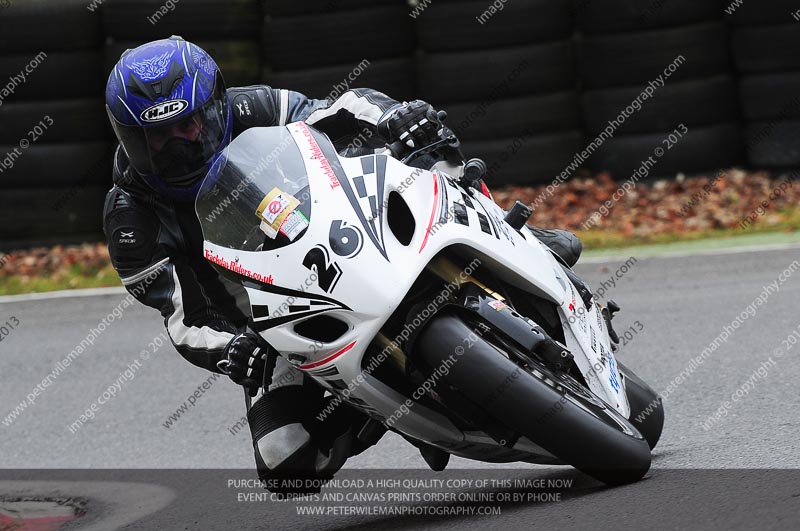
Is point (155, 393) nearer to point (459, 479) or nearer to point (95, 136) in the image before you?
point (459, 479)

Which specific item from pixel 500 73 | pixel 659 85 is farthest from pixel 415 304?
pixel 659 85

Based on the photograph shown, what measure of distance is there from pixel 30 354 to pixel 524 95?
4.65m

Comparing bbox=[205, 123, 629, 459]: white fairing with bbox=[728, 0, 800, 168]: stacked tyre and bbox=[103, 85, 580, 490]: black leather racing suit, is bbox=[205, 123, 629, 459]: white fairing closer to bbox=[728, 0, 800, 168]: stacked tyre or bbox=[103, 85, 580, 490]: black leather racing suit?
bbox=[103, 85, 580, 490]: black leather racing suit

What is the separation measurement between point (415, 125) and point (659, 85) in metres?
6.68

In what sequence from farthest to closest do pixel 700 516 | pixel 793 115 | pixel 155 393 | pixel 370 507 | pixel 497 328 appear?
pixel 793 115
pixel 155 393
pixel 370 507
pixel 497 328
pixel 700 516

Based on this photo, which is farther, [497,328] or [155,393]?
[155,393]

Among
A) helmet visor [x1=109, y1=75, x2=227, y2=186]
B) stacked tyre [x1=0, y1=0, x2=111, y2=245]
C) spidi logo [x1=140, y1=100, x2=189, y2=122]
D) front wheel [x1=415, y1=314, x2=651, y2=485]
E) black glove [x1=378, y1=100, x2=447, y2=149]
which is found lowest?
stacked tyre [x1=0, y1=0, x2=111, y2=245]

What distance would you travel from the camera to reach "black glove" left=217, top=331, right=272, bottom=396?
12.9ft

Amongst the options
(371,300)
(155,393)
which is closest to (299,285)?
(371,300)

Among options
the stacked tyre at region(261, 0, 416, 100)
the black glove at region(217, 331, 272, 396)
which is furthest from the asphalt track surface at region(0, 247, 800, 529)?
the stacked tyre at region(261, 0, 416, 100)

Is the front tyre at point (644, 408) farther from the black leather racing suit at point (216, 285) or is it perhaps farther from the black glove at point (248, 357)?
the black glove at point (248, 357)

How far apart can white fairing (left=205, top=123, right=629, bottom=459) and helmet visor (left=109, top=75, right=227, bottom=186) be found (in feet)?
1.18

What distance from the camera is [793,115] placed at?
1002cm

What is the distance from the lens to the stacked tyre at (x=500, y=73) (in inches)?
403
